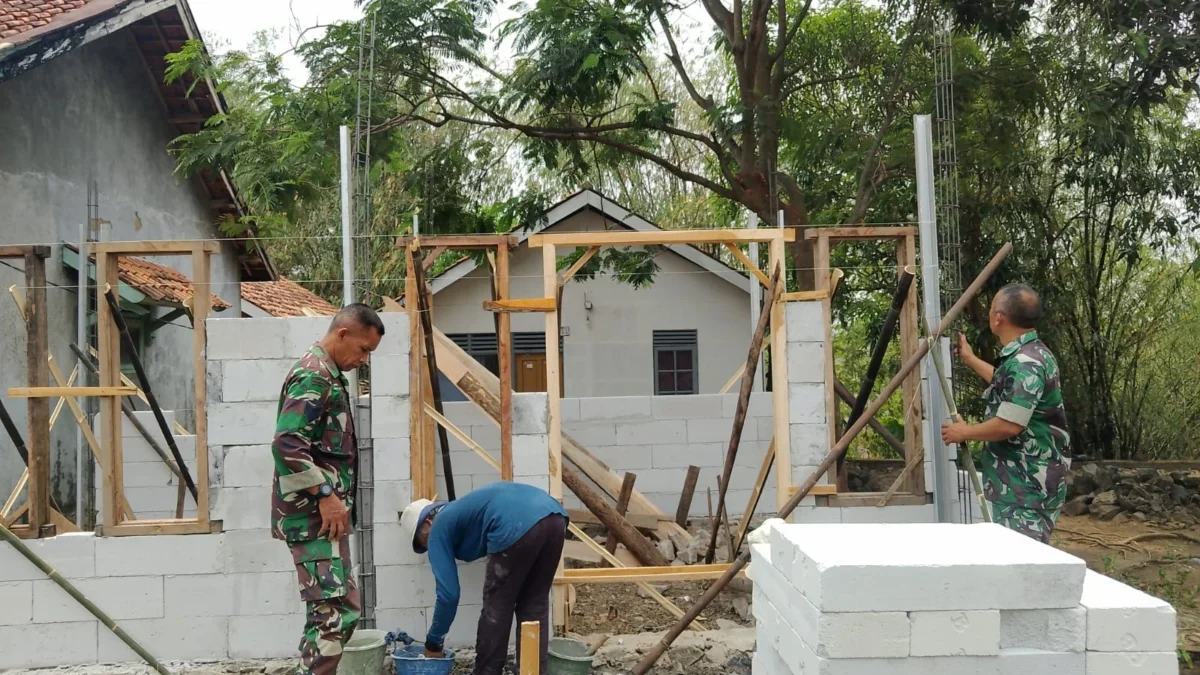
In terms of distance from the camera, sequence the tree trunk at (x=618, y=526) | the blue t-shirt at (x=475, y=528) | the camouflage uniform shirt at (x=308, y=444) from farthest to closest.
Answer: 1. the tree trunk at (x=618, y=526)
2. the blue t-shirt at (x=475, y=528)
3. the camouflage uniform shirt at (x=308, y=444)

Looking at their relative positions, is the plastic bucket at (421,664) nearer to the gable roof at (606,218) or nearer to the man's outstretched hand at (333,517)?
the man's outstretched hand at (333,517)

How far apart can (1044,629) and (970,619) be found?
248mm

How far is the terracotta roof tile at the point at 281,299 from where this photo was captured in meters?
15.2

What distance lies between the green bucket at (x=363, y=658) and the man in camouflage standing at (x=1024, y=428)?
3.13 m

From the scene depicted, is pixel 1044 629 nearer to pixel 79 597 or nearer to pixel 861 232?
pixel 861 232

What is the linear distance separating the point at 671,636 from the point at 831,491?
1.26 metres

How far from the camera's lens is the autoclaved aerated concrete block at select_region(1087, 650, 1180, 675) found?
2855mm

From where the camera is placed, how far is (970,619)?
9.23ft

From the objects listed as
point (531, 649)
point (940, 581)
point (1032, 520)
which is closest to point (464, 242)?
point (531, 649)

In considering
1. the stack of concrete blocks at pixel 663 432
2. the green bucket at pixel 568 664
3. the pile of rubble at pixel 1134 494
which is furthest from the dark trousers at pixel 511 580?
the pile of rubble at pixel 1134 494

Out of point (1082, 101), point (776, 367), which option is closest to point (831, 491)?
point (776, 367)

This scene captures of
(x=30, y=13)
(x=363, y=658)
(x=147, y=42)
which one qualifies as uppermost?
(x=147, y=42)

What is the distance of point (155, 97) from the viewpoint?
1209 centimetres

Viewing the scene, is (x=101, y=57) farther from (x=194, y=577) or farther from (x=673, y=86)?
(x=673, y=86)
